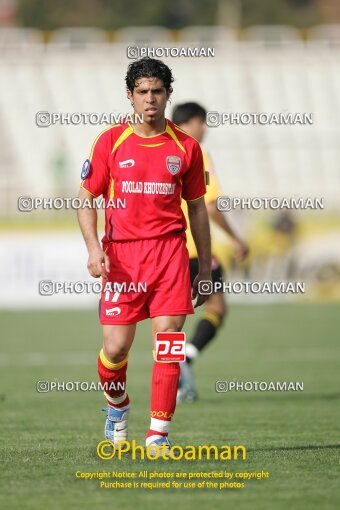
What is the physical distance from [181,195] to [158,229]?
0.35 m

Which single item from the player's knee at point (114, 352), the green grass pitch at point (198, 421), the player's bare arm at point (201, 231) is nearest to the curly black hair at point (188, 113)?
the green grass pitch at point (198, 421)

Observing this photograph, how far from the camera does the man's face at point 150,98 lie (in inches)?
273

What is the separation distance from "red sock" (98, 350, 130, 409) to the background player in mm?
2928

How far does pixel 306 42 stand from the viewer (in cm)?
4325

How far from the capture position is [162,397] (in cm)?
695

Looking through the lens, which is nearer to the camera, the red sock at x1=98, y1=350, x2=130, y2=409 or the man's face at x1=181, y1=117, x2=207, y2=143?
the red sock at x1=98, y1=350, x2=130, y2=409

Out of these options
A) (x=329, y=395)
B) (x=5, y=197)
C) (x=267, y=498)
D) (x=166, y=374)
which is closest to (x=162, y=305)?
(x=166, y=374)

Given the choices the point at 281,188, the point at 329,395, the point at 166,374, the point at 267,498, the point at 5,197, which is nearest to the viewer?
the point at 267,498

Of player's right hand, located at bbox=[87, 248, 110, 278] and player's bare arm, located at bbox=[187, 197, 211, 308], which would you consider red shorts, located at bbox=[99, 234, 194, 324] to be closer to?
player's right hand, located at bbox=[87, 248, 110, 278]

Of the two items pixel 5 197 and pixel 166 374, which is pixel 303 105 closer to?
pixel 5 197

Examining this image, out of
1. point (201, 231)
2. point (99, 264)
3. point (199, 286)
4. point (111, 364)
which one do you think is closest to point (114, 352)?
point (111, 364)

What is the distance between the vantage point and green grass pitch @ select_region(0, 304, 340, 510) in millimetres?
5727

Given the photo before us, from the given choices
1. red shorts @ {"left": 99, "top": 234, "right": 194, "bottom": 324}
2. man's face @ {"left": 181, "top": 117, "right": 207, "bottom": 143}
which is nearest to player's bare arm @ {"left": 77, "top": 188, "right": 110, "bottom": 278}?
red shorts @ {"left": 99, "top": 234, "right": 194, "bottom": 324}

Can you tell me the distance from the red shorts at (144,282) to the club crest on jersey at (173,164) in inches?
15.2
